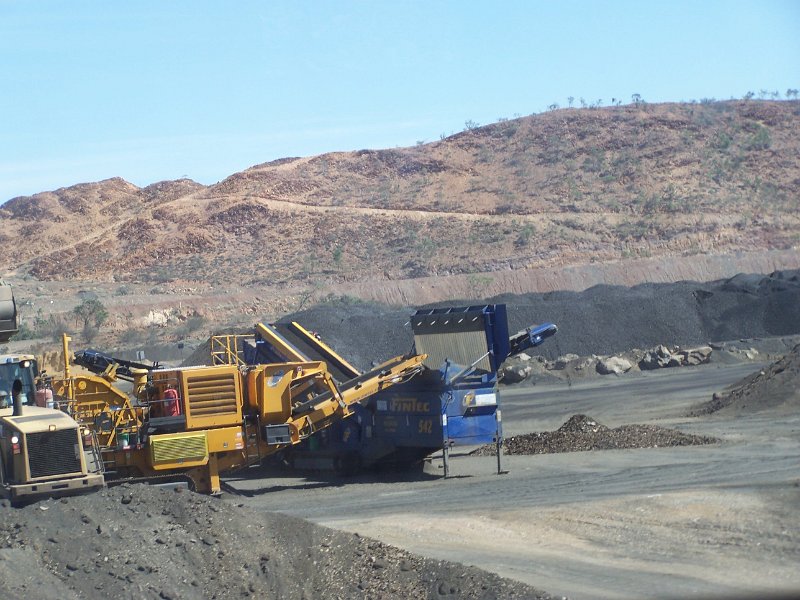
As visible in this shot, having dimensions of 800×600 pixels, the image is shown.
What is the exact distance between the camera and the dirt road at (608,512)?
10914mm

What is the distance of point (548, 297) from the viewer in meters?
49.8

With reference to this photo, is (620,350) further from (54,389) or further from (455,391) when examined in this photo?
(54,389)

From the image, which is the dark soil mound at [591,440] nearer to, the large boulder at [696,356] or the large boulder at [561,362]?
the large boulder at [561,362]

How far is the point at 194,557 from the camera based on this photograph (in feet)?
33.5

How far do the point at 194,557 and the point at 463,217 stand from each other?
69.9 metres

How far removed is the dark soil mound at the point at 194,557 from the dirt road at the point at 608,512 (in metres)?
1.39

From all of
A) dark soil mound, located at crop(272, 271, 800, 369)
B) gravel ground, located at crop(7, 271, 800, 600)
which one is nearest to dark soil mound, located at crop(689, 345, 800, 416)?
dark soil mound, located at crop(272, 271, 800, 369)

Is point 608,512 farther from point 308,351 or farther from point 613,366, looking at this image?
point 613,366

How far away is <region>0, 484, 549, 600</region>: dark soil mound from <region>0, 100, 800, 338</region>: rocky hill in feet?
172

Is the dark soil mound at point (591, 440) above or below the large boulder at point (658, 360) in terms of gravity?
below

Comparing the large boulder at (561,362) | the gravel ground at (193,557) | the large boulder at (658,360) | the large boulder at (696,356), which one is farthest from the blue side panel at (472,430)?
the large boulder at (696,356)

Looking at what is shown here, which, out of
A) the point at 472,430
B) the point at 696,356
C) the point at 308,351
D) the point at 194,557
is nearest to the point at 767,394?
the point at 472,430

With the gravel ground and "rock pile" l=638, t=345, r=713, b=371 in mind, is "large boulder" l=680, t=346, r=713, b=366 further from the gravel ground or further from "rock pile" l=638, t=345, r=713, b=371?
the gravel ground

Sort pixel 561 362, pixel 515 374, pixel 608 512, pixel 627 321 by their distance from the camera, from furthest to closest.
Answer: pixel 627 321 → pixel 561 362 → pixel 515 374 → pixel 608 512
